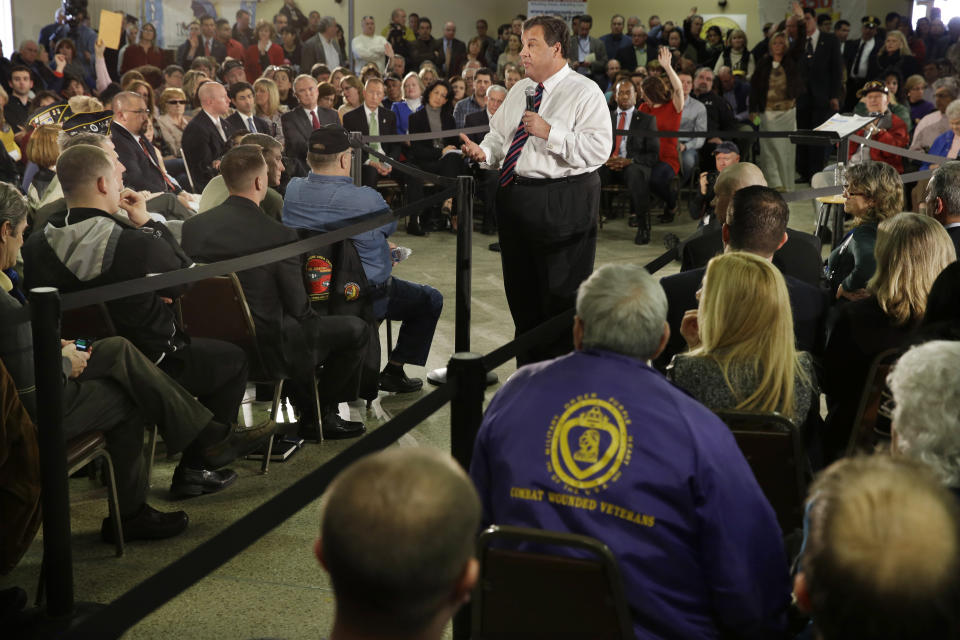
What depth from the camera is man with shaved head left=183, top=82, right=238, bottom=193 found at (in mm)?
7605

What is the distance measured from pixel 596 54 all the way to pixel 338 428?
33.1 ft

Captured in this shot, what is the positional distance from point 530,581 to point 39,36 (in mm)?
14946

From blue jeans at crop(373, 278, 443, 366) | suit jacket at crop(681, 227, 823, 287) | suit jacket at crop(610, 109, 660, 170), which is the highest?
suit jacket at crop(610, 109, 660, 170)

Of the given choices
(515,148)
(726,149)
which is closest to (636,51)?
(726,149)

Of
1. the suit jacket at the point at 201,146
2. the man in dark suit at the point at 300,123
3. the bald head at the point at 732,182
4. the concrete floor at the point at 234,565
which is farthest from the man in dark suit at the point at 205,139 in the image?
the bald head at the point at 732,182

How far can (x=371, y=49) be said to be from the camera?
14219 mm

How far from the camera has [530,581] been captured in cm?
177

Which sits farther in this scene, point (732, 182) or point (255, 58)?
point (255, 58)

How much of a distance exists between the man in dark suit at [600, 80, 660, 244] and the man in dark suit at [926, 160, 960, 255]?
5054 millimetres

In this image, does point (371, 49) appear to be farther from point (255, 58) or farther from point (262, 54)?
point (255, 58)

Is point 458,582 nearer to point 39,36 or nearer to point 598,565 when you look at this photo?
point 598,565

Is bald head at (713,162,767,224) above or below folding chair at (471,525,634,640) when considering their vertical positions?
above

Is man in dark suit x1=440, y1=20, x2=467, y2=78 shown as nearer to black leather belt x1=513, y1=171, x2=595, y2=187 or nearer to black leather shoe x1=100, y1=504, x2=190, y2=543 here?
black leather belt x1=513, y1=171, x2=595, y2=187

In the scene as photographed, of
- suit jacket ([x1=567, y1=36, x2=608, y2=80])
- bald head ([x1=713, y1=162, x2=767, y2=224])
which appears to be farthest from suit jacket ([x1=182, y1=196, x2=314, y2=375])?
suit jacket ([x1=567, y1=36, x2=608, y2=80])
